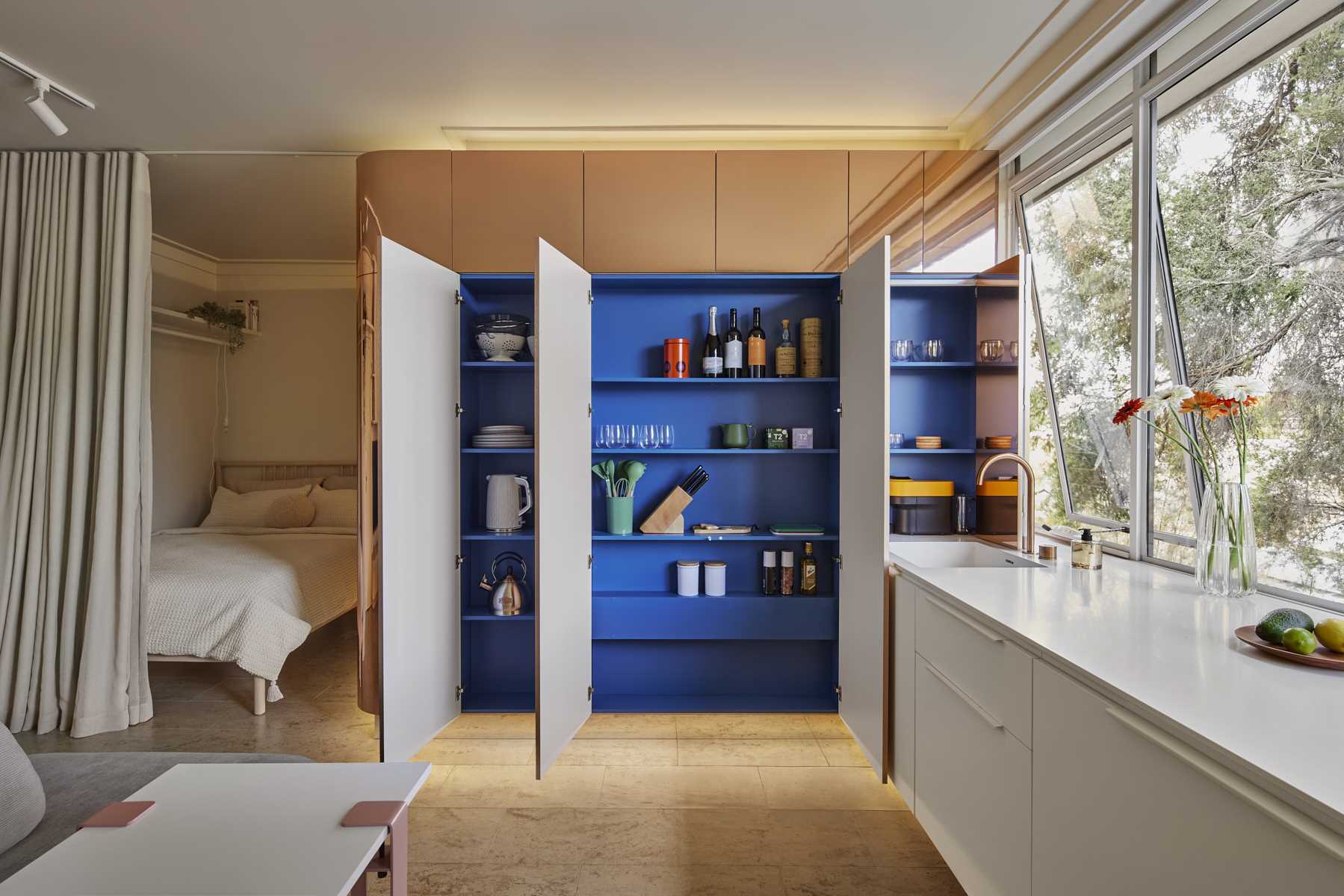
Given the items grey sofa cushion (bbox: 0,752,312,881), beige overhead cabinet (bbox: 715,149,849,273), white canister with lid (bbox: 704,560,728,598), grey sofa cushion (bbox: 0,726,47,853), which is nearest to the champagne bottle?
white canister with lid (bbox: 704,560,728,598)

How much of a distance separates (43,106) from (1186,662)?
4.13 m

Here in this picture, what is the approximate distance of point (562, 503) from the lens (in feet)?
9.29

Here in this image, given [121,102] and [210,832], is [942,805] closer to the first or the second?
[210,832]

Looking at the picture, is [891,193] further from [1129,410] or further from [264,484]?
[264,484]

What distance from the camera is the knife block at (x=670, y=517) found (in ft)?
10.8

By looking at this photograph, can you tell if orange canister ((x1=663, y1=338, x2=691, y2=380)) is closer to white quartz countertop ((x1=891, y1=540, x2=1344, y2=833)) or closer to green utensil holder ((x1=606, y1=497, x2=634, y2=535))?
green utensil holder ((x1=606, y1=497, x2=634, y2=535))

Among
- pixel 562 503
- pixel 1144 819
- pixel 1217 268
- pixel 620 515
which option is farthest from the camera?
pixel 620 515

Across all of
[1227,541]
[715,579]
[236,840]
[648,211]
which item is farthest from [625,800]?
[648,211]

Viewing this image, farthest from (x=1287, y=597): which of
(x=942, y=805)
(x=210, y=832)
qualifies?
(x=210, y=832)

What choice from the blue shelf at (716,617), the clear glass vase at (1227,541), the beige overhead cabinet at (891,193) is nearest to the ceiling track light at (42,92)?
the blue shelf at (716,617)

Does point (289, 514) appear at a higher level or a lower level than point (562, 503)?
lower

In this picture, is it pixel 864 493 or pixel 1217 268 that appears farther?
pixel 864 493

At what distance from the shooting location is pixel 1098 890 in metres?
1.26

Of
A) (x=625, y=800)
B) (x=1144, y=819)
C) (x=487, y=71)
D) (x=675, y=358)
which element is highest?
(x=487, y=71)
